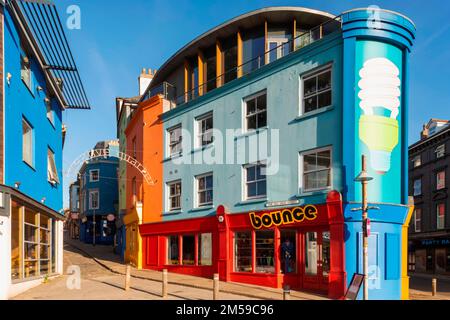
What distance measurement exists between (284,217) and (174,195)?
337 inches

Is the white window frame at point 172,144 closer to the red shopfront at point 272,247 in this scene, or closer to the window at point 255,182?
the red shopfront at point 272,247

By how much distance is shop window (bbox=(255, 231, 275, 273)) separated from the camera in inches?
693

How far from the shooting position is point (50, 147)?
2141 cm

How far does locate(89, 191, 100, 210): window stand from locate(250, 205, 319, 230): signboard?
38525mm

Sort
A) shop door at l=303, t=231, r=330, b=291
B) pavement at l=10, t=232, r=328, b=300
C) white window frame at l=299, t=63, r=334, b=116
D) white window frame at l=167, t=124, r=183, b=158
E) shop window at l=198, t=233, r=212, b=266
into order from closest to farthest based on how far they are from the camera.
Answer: pavement at l=10, t=232, r=328, b=300, shop door at l=303, t=231, r=330, b=291, white window frame at l=299, t=63, r=334, b=116, shop window at l=198, t=233, r=212, b=266, white window frame at l=167, t=124, r=183, b=158

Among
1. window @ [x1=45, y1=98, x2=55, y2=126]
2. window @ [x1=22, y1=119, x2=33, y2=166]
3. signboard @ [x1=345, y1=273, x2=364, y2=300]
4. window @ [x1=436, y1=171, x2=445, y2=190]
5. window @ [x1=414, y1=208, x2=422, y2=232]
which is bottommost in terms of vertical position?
window @ [x1=414, y1=208, x2=422, y2=232]

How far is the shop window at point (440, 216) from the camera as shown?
3649cm

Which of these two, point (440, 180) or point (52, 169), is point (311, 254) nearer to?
point (52, 169)

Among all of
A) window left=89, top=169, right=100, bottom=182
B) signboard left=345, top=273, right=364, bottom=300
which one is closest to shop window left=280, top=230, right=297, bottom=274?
signboard left=345, top=273, right=364, bottom=300

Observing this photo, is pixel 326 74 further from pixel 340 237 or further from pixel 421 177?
pixel 421 177

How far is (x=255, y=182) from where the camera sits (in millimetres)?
18859

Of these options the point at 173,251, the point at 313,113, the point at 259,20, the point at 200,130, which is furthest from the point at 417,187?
Result: the point at 313,113

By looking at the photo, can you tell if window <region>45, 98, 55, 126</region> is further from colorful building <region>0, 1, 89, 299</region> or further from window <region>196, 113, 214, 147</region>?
window <region>196, 113, 214, 147</region>

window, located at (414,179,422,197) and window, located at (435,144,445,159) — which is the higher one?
window, located at (435,144,445,159)
